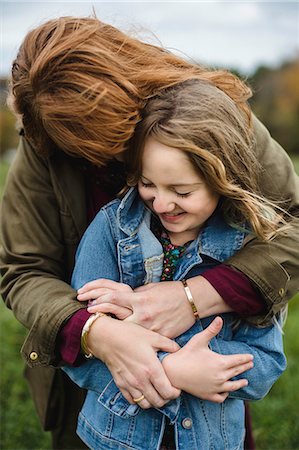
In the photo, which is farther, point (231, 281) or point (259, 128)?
point (259, 128)

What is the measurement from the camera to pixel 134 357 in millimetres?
2391

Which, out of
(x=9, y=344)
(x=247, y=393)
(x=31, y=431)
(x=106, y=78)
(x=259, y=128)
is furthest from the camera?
(x=9, y=344)

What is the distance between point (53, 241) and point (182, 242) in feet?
1.86

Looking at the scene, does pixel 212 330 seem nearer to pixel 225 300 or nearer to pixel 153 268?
pixel 225 300

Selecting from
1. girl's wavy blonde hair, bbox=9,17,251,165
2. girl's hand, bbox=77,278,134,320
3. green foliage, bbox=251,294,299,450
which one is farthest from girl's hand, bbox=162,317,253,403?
green foliage, bbox=251,294,299,450

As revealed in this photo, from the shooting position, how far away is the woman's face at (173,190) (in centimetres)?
236

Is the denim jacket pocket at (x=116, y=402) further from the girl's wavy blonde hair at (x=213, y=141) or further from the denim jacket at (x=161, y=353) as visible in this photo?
the girl's wavy blonde hair at (x=213, y=141)

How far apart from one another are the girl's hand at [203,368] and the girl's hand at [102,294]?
23 centimetres

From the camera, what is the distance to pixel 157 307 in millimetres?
2455

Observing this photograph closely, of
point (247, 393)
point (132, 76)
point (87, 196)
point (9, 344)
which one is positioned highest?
point (132, 76)

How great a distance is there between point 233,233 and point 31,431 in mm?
2111

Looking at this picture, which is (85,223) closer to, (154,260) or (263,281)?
(154,260)

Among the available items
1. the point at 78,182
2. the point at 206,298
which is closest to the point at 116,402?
the point at 206,298

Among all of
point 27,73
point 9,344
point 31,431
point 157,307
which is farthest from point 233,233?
point 9,344
